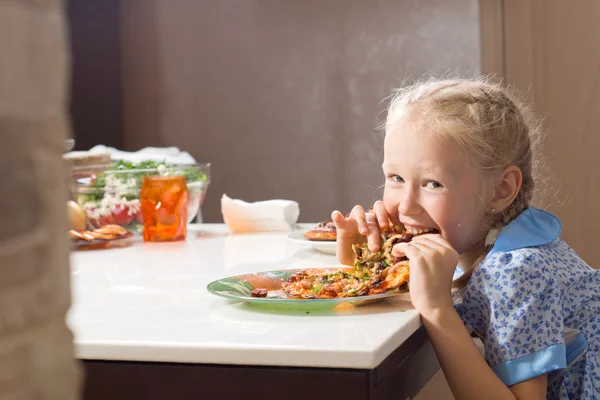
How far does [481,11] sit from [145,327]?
2.62 meters

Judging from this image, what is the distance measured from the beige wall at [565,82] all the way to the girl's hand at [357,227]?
191 cm

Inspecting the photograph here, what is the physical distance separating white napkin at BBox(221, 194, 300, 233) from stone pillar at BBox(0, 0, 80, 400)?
5.31 ft

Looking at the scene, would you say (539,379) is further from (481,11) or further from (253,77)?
(253,77)

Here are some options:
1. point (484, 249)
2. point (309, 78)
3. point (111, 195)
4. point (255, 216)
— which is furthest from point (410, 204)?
point (309, 78)

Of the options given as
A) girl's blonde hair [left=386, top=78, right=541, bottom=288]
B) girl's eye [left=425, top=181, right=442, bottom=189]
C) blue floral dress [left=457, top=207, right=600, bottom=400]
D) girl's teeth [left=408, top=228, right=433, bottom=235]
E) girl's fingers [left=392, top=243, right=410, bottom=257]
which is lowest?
blue floral dress [left=457, top=207, right=600, bottom=400]

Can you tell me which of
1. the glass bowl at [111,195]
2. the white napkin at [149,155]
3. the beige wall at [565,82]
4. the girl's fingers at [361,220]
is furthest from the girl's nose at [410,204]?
the beige wall at [565,82]

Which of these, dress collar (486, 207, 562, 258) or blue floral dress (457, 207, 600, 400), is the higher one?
dress collar (486, 207, 562, 258)

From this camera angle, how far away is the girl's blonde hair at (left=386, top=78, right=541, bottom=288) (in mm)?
1438

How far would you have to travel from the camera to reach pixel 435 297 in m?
1.24

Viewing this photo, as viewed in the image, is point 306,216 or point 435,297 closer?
point 435,297

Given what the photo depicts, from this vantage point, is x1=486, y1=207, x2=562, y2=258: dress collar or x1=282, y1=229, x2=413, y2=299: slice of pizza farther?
x1=486, y1=207, x2=562, y2=258: dress collar

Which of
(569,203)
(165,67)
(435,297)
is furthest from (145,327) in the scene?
(165,67)

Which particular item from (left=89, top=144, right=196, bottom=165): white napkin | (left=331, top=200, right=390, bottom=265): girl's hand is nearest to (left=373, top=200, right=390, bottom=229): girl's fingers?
(left=331, top=200, right=390, bottom=265): girl's hand

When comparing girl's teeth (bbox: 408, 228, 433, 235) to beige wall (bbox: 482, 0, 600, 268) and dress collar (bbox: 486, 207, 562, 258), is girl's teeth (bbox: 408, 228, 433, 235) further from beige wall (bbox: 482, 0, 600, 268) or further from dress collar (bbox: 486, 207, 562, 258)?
beige wall (bbox: 482, 0, 600, 268)
